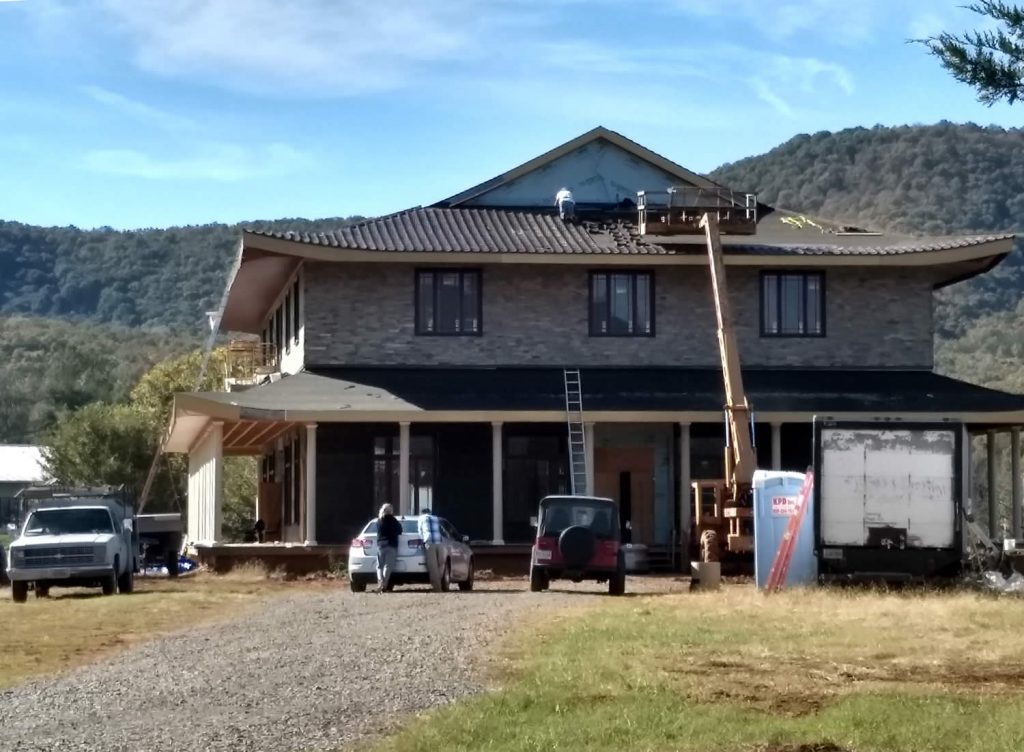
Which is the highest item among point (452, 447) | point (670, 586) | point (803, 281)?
point (803, 281)

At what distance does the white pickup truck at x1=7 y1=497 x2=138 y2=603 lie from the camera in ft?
105

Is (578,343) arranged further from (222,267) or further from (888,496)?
(222,267)

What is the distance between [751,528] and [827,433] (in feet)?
17.6

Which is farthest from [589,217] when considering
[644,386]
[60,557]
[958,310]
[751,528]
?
[958,310]

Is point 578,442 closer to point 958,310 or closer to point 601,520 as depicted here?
point 601,520

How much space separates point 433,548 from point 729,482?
633 cm

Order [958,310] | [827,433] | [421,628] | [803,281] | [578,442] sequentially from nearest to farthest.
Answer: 1. [421,628]
2. [827,433]
3. [578,442]
4. [803,281]
5. [958,310]

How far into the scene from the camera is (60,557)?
32.1 metres

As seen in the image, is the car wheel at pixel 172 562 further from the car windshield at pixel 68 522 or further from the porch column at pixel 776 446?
the porch column at pixel 776 446

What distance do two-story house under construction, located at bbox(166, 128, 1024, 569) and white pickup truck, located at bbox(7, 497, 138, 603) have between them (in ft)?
11.8

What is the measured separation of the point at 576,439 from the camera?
118 feet

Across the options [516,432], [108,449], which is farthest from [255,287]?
[108,449]

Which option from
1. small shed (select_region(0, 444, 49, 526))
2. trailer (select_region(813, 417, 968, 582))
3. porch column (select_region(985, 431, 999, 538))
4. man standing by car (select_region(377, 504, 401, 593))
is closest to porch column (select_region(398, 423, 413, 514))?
man standing by car (select_region(377, 504, 401, 593))

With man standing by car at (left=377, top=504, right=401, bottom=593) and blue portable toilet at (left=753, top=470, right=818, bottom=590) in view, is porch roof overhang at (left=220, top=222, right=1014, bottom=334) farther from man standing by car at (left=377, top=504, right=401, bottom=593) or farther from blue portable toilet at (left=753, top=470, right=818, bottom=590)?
blue portable toilet at (left=753, top=470, right=818, bottom=590)
